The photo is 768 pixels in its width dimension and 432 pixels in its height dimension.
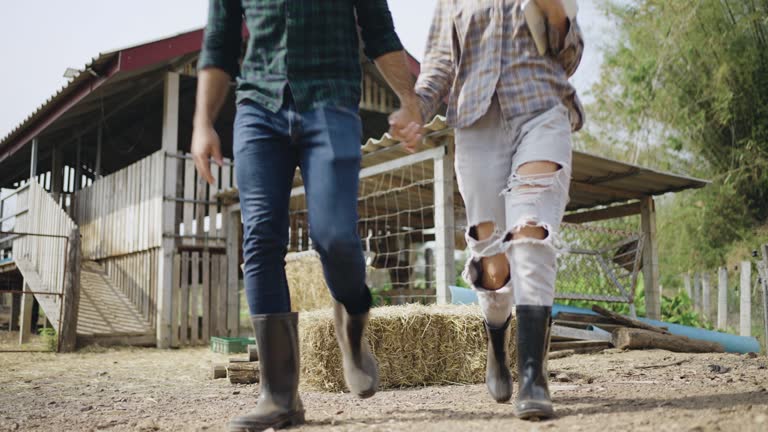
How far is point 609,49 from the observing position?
17.4 m

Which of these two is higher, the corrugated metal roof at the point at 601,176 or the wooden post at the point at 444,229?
the corrugated metal roof at the point at 601,176

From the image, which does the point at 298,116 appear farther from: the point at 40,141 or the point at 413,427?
the point at 40,141

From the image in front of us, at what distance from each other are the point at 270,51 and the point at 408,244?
41.8 feet

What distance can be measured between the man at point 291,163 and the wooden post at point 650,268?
8.43 meters

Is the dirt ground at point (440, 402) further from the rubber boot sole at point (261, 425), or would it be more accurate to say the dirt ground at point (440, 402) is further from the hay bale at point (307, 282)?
the hay bale at point (307, 282)

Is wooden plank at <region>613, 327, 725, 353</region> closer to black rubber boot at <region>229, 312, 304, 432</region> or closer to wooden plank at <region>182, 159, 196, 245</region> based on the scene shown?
black rubber boot at <region>229, 312, 304, 432</region>

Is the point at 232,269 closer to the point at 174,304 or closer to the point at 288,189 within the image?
the point at 174,304

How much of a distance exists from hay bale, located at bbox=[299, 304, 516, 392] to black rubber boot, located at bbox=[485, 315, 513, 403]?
1.99m

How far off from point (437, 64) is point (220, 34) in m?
0.94

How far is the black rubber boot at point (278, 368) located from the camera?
2.45 m

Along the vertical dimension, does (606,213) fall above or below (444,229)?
above

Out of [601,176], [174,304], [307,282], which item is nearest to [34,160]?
[174,304]

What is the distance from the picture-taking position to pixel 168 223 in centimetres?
1132

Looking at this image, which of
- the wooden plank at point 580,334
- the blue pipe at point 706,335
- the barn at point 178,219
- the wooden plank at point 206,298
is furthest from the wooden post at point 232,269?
the wooden plank at point 580,334
